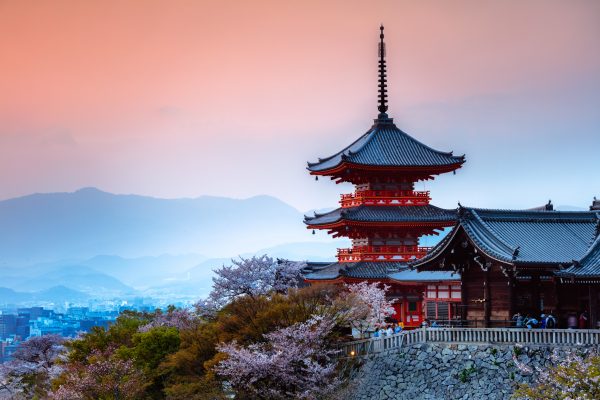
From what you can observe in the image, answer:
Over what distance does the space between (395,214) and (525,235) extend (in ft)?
58.2

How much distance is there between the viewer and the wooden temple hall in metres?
44.5

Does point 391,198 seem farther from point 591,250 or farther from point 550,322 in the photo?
point 591,250

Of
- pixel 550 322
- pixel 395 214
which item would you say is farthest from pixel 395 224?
pixel 550 322

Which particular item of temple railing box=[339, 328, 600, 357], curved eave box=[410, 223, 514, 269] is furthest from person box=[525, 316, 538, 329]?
curved eave box=[410, 223, 514, 269]

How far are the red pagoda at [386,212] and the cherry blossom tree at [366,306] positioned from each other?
1.65 metres

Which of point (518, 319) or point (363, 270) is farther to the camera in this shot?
point (363, 270)

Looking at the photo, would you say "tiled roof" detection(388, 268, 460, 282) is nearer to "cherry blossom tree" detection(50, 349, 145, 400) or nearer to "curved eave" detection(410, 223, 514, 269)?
"curved eave" detection(410, 223, 514, 269)

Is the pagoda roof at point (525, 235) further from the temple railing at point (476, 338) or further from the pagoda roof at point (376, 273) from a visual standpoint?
the pagoda roof at point (376, 273)

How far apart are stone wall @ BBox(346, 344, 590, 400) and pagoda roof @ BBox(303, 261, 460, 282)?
31.0ft

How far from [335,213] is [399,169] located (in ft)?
18.7

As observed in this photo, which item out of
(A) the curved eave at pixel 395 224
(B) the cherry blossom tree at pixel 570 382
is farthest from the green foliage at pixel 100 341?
(B) the cherry blossom tree at pixel 570 382

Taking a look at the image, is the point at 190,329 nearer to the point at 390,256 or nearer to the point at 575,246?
the point at 390,256

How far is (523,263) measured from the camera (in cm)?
4300

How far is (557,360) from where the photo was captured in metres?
38.9
